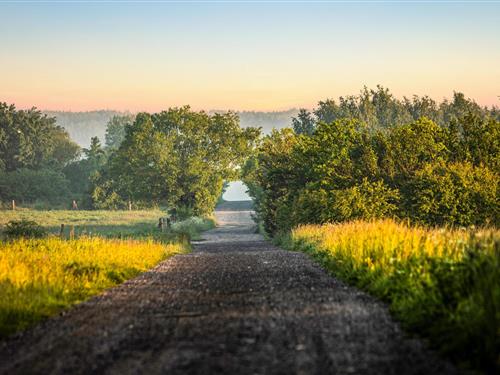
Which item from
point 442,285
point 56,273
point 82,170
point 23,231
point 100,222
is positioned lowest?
point 100,222

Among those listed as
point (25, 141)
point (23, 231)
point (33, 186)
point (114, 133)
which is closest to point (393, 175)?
point (23, 231)

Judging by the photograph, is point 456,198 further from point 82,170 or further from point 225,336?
point 82,170

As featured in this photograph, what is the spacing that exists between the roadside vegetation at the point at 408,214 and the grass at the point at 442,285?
0.9 inches

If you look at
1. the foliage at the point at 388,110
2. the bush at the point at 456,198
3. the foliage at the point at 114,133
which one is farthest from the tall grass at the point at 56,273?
the foliage at the point at 114,133

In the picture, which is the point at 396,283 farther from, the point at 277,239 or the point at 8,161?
the point at 8,161

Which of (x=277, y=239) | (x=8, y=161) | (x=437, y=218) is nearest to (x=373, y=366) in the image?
(x=437, y=218)

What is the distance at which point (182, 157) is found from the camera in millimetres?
64875

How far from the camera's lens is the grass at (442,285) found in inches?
333

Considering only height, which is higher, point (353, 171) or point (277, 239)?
point (353, 171)

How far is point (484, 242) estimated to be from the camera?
1241 cm

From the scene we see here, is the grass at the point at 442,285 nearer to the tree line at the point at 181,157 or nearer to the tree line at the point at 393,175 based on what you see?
the tree line at the point at 393,175

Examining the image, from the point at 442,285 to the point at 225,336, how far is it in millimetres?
3712

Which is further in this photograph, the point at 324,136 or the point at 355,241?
Result: the point at 324,136

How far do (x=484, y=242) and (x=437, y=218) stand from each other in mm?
24729
